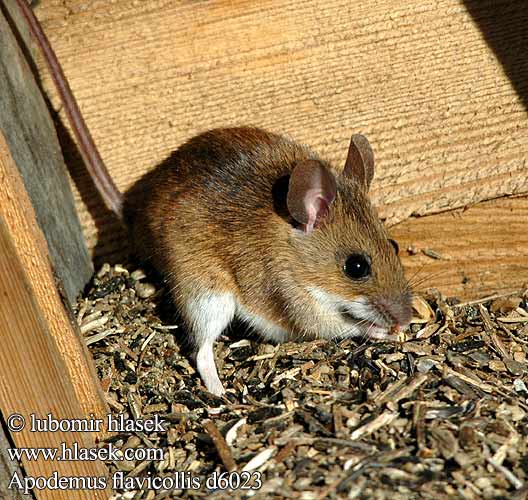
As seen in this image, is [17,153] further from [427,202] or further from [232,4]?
[427,202]

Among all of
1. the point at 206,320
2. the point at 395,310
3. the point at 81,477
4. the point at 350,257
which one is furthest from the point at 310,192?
the point at 81,477

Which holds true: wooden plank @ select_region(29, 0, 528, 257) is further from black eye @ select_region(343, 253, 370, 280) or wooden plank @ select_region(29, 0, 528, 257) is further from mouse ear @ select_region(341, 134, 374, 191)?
black eye @ select_region(343, 253, 370, 280)

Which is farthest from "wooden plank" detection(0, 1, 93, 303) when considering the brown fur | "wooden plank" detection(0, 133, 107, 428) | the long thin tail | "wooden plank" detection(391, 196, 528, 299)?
"wooden plank" detection(391, 196, 528, 299)

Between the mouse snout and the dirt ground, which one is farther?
the mouse snout

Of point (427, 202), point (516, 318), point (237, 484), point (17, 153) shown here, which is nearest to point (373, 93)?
point (427, 202)

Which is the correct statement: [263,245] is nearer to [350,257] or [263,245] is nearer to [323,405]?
[350,257]

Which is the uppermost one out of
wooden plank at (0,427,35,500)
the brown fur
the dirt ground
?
the brown fur

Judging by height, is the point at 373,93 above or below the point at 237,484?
above
